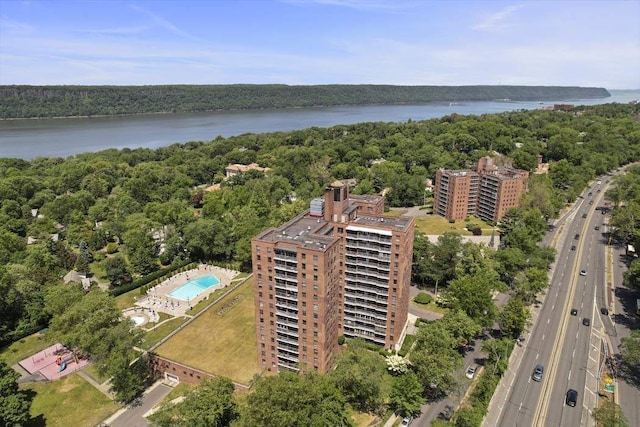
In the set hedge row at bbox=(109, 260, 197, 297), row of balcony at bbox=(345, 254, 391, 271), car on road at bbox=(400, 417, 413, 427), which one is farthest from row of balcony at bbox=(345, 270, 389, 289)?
hedge row at bbox=(109, 260, 197, 297)

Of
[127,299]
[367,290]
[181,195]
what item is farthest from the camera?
[181,195]

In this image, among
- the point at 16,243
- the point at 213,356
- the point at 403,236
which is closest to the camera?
the point at 403,236

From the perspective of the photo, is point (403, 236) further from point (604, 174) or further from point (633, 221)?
point (604, 174)

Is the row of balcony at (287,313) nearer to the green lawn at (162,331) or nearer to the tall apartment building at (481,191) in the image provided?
the green lawn at (162,331)

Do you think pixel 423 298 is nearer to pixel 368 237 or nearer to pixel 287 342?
pixel 368 237

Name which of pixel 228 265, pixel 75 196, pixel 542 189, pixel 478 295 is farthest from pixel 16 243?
pixel 542 189

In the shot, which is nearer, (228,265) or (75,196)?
(228,265)

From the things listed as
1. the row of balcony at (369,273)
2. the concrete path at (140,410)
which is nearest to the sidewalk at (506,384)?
the row of balcony at (369,273)

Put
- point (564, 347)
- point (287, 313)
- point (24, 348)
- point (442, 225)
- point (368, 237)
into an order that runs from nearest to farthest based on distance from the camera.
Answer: point (287, 313) < point (368, 237) < point (564, 347) < point (24, 348) < point (442, 225)

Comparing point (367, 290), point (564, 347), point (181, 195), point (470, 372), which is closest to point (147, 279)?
point (367, 290)
